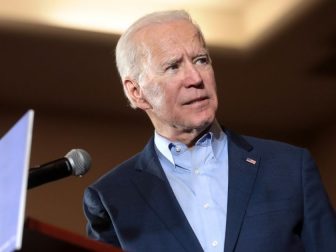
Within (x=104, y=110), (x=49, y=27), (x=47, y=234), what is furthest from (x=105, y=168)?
(x=47, y=234)

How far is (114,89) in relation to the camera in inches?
174

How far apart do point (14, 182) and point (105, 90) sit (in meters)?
3.55

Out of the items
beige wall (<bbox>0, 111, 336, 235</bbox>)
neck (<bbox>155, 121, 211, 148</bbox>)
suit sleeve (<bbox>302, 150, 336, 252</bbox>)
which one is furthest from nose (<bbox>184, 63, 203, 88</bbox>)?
beige wall (<bbox>0, 111, 336, 235</bbox>)

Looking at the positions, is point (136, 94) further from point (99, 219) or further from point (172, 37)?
point (99, 219)

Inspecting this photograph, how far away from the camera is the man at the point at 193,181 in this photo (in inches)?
58.2

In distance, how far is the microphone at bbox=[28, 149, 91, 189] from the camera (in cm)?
117

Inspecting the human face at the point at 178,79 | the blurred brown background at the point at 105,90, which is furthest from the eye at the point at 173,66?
the blurred brown background at the point at 105,90

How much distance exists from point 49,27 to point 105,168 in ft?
3.49

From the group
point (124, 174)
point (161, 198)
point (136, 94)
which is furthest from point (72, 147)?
point (161, 198)

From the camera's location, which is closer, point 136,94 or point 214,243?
point 214,243

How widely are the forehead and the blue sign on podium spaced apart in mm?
747

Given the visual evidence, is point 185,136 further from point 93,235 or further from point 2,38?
point 2,38

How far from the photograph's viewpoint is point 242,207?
58.8 inches

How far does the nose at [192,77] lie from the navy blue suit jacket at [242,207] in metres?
0.16
